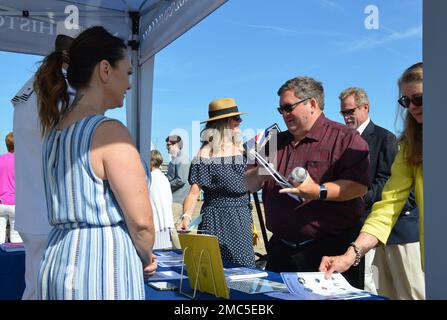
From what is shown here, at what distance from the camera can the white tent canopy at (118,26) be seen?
375cm

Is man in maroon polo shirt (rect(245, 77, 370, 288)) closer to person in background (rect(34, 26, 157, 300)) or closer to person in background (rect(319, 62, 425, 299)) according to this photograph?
person in background (rect(319, 62, 425, 299))

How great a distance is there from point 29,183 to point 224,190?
1.27 meters

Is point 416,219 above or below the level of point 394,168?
below

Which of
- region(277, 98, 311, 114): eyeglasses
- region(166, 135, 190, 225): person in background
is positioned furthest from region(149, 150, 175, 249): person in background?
region(277, 98, 311, 114): eyeglasses

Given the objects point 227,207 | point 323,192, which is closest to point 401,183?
point 323,192

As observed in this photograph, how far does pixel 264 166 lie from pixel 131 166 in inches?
35.3

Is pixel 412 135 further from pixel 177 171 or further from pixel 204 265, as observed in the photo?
pixel 177 171

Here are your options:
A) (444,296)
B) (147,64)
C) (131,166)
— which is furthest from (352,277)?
(147,64)

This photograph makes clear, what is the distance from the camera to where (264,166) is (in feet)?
6.79

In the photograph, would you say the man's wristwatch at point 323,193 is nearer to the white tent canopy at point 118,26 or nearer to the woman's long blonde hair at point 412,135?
the woman's long blonde hair at point 412,135

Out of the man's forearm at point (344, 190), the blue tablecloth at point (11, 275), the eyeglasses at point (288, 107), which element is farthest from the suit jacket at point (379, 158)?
the blue tablecloth at point (11, 275)

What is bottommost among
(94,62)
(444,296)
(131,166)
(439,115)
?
(444,296)

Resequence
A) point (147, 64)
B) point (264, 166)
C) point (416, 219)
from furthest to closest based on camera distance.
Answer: point (147, 64), point (416, 219), point (264, 166)
